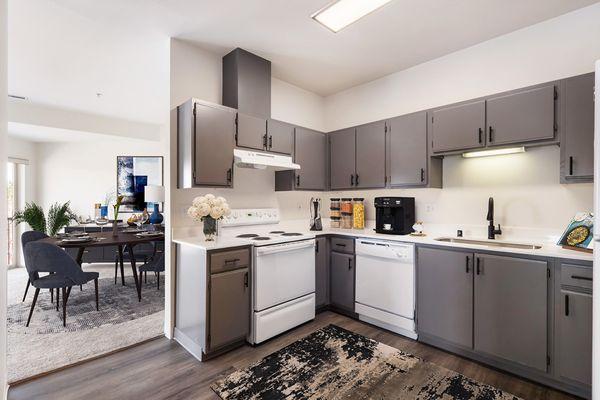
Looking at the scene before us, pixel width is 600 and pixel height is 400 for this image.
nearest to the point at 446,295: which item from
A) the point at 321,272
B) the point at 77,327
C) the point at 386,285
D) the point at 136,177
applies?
the point at 386,285

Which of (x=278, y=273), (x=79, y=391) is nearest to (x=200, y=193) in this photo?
(x=278, y=273)

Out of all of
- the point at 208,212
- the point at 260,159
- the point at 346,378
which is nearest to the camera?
the point at 346,378

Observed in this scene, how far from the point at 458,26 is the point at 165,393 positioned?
361 centimetres

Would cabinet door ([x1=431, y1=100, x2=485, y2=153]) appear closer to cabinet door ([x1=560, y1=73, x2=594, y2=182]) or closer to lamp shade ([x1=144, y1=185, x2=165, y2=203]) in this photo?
cabinet door ([x1=560, y1=73, x2=594, y2=182])

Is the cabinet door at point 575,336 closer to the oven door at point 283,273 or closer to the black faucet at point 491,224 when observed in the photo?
the black faucet at point 491,224

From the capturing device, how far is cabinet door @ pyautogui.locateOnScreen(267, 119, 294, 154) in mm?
3096

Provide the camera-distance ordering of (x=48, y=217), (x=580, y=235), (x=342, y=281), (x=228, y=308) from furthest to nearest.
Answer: (x=48, y=217) < (x=342, y=281) < (x=228, y=308) < (x=580, y=235)

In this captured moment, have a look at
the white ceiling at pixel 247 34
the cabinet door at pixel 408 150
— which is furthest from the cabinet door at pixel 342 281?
the white ceiling at pixel 247 34

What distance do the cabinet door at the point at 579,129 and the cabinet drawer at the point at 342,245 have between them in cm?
183

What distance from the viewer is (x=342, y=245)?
3.19 metres

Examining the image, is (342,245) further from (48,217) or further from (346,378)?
(48,217)

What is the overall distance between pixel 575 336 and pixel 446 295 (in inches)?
30.7

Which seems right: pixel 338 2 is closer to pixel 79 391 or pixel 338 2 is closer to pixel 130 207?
pixel 79 391

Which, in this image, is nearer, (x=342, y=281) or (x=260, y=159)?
(x=260, y=159)
